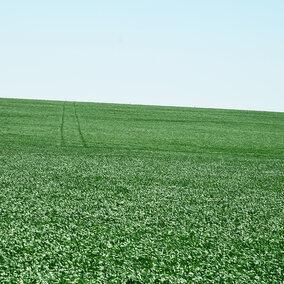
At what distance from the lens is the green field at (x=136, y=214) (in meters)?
7.30

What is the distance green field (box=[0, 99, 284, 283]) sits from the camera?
7.30 meters

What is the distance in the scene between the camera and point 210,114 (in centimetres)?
5141

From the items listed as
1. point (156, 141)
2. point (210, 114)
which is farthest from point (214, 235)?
point (210, 114)

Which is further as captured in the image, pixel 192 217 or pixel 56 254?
pixel 192 217

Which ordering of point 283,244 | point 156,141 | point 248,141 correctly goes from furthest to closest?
point 248,141 → point 156,141 → point 283,244

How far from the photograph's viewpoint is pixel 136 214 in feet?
34.5

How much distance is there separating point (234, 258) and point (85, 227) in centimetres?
354

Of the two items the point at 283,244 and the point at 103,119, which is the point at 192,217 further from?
the point at 103,119

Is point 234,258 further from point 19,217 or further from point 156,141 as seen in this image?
point 156,141

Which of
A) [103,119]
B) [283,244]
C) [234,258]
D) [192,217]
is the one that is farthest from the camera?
[103,119]

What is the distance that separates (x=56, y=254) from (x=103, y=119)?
110 ft

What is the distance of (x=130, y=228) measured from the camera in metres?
9.33

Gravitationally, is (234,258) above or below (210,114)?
below

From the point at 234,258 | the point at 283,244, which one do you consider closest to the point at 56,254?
the point at 234,258
